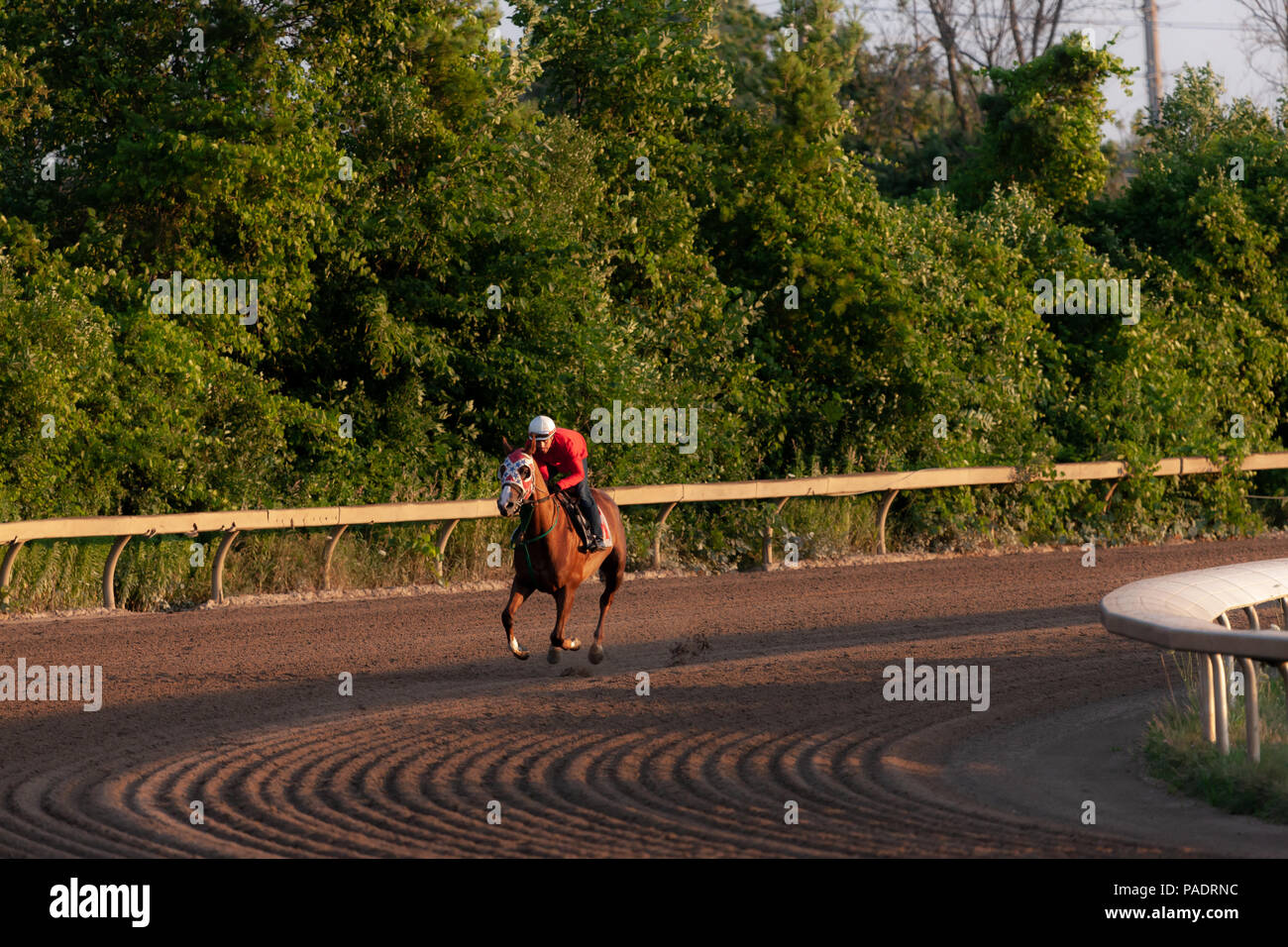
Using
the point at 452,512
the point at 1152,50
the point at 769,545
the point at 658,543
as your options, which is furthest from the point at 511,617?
the point at 1152,50

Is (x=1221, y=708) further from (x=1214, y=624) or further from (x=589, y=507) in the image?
(x=589, y=507)

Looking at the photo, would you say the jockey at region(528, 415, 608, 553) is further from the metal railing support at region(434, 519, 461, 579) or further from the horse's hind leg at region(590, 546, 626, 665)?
the metal railing support at region(434, 519, 461, 579)

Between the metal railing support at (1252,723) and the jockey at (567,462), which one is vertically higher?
the jockey at (567,462)

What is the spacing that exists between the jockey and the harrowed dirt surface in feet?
3.63

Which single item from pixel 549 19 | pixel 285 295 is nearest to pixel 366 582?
pixel 285 295

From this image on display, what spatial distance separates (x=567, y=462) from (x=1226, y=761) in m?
5.68

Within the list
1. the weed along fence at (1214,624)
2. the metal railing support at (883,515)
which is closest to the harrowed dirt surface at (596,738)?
the weed along fence at (1214,624)

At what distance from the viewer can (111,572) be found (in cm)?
1430

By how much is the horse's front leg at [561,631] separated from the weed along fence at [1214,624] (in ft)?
14.0

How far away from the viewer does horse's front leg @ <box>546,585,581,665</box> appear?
37.4ft

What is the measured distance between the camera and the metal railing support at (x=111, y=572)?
46.4 feet

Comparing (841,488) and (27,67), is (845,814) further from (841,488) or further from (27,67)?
(27,67)

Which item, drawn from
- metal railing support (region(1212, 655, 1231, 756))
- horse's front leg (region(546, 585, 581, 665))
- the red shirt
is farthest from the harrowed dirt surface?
the red shirt

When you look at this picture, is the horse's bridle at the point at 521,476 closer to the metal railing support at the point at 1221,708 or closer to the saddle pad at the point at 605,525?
the saddle pad at the point at 605,525
